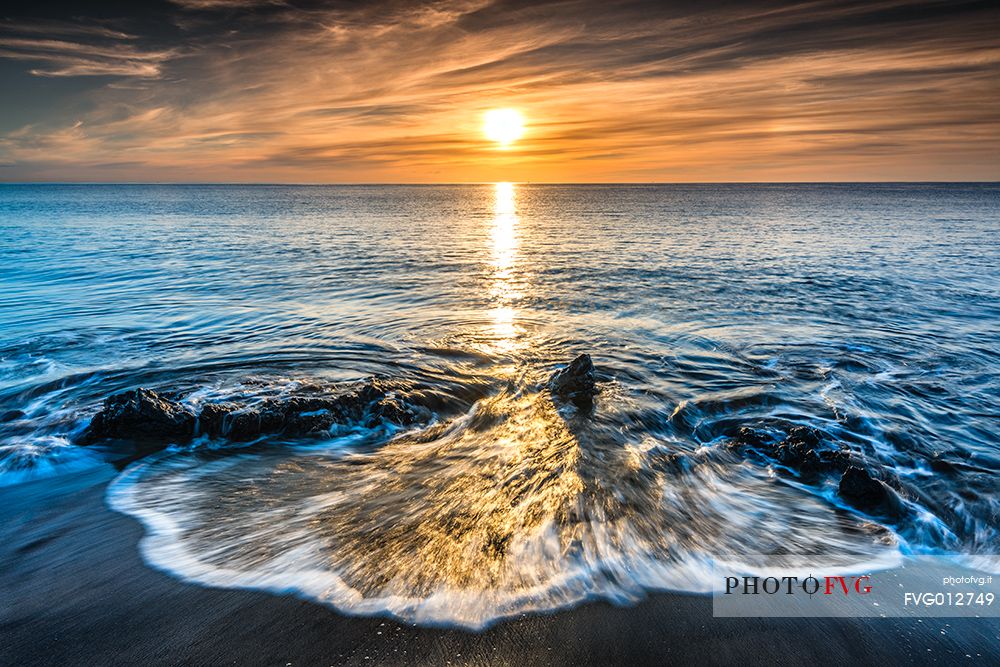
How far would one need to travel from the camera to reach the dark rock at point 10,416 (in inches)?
318

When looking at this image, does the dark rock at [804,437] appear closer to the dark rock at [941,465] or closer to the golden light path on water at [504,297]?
the dark rock at [941,465]

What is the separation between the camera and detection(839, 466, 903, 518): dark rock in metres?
5.98

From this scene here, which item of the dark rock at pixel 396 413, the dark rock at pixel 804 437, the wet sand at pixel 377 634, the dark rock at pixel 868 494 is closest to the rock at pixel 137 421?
the dark rock at pixel 396 413

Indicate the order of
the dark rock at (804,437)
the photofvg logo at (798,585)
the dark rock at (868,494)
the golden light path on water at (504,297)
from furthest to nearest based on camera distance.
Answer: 1. the golden light path on water at (504,297)
2. the dark rock at (804,437)
3. the dark rock at (868,494)
4. the photofvg logo at (798,585)

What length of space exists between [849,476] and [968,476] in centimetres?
185

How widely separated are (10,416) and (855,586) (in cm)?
1195

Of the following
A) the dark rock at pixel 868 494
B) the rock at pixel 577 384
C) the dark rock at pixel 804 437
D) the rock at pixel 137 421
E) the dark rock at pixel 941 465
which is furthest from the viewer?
the rock at pixel 577 384

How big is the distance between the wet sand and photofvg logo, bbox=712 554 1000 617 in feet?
0.52

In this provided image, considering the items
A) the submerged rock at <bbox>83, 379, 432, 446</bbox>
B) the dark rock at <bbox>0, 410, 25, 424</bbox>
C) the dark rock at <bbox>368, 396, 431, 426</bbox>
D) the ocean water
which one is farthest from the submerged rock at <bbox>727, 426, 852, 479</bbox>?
the dark rock at <bbox>0, 410, 25, 424</bbox>

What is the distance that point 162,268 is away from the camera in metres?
23.9

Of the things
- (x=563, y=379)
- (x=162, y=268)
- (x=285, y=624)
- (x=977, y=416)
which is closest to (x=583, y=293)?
(x=563, y=379)

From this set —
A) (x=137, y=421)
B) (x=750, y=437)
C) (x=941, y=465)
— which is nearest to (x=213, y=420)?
(x=137, y=421)

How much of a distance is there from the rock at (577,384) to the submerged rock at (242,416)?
2511 millimetres

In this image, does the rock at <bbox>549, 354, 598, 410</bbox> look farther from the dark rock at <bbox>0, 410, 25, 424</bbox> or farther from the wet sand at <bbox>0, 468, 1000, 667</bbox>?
the dark rock at <bbox>0, 410, 25, 424</bbox>
